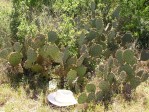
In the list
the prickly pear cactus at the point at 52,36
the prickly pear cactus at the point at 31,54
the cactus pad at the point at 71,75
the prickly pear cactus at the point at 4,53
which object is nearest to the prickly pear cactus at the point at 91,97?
the cactus pad at the point at 71,75

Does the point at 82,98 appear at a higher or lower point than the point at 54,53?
lower

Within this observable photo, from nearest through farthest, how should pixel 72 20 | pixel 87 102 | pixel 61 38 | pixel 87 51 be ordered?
pixel 87 102, pixel 87 51, pixel 61 38, pixel 72 20

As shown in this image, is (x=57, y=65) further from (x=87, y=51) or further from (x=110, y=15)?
(x=110, y=15)

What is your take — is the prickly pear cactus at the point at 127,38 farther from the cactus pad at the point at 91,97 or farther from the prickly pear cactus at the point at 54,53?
the cactus pad at the point at 91,97

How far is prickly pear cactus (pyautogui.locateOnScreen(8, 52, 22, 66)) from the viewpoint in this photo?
5878mm

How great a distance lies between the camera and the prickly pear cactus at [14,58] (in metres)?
5.88

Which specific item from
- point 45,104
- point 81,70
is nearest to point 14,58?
point 45,104

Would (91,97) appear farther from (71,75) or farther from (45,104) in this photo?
(45,104)

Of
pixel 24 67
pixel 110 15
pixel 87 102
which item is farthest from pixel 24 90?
pixel 110 15

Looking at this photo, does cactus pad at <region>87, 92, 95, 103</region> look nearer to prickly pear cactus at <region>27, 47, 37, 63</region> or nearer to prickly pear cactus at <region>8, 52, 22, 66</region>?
prickly pear cactus at <region>27, 47, 37, 63</region>

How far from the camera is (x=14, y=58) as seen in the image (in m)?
5.95

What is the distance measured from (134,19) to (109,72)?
205 centimetres

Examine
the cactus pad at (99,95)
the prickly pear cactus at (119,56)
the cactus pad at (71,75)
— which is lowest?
the cactus pad at (99,95)

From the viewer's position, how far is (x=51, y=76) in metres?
6.25
